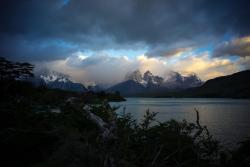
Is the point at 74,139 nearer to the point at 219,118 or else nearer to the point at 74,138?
the point at 74,138

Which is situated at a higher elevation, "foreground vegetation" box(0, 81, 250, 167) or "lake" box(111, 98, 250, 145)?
"foreground vegetation" box(0, 81, 250, 167)

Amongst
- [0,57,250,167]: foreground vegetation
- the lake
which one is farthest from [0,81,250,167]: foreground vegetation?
the lake

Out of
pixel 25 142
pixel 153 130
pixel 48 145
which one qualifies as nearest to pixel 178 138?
pixel 153 130

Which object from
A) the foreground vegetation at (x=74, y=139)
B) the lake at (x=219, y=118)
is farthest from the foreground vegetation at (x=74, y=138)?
the lake at (x=219, y=118)

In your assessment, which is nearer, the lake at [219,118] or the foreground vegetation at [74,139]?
the foreground vegetation at [74,139]

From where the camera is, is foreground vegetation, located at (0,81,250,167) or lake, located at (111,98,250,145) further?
lake, located at (111,98,250,145)

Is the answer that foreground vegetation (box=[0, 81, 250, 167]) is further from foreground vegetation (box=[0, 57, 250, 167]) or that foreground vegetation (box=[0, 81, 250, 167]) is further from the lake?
the lake

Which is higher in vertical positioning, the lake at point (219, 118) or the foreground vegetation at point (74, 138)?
the foreground vegetation at point (74, 138)

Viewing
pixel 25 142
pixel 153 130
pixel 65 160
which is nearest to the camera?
pixel 65 160

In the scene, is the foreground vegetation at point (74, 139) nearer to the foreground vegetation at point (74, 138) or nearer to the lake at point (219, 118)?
the foreground vegetation at point (74, 138)

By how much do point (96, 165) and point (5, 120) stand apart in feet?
15.2

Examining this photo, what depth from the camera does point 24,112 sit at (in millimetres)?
7805

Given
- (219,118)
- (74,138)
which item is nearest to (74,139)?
(74,138)

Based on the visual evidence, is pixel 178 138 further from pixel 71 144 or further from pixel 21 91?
pixel 21 91
